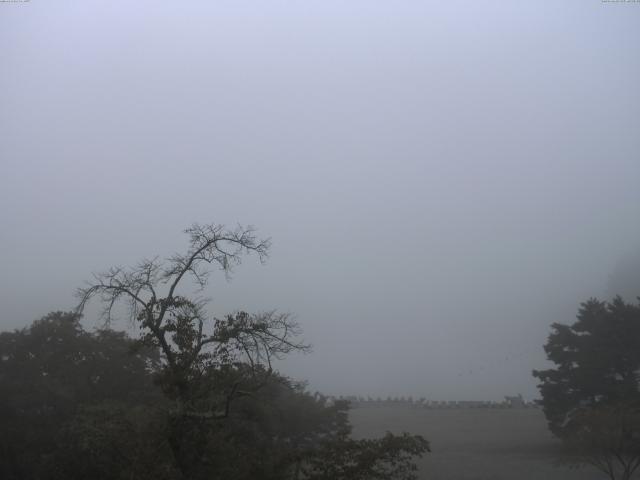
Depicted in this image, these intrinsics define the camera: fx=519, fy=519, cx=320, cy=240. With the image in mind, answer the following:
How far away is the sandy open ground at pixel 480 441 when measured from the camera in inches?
1009

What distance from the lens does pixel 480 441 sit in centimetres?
3391

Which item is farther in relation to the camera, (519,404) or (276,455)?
(519,404)

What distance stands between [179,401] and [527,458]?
26.0 metres

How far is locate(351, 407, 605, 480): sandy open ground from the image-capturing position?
1009 inches

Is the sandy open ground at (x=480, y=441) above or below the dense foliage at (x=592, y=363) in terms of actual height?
below

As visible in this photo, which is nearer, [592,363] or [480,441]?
[592,363]

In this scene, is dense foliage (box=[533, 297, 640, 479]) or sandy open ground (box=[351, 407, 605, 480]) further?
dense foliage (box=[533, 297, 640, 479])

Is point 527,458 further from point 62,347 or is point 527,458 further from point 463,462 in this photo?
point 62,347

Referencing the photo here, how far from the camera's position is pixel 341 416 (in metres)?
28.1

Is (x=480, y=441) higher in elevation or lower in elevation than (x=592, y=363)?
lower

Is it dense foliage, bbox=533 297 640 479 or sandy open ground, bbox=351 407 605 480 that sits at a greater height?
dense foliage, bbox=533 297 640 479

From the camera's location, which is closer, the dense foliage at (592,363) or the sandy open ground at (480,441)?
the sandy open ground at (480,441)

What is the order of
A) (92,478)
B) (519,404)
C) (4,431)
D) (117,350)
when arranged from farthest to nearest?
(519,404) → (117,350) → (4,431) → (92,478)

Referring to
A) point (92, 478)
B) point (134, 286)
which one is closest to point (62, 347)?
point (92, 478)
